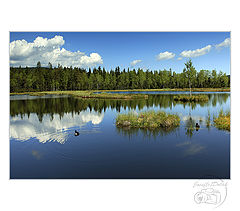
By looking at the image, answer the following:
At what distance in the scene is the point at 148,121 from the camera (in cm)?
1903

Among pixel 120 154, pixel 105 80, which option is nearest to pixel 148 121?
pixel 120 154

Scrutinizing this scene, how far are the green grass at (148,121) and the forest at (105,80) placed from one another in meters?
58.8

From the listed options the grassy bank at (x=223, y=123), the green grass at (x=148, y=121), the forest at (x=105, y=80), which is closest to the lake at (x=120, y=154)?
the grassy bank at (x=223, y=123)

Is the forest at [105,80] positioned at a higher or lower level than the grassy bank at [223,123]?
higher

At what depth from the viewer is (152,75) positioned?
122 metres

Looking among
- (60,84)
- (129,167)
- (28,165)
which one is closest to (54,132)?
(28,165)

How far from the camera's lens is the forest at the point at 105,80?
274 ft
